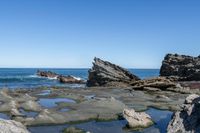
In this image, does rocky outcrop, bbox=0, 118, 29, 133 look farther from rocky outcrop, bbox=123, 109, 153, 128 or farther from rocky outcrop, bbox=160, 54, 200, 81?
rocky outcrop, bbox=160, 54, 200, 81

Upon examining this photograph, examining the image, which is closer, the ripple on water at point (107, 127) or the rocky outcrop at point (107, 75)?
the ripple on water at point (107, 127)

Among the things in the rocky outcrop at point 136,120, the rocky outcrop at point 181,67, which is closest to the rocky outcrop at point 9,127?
the rocky outcrop at point 136,120

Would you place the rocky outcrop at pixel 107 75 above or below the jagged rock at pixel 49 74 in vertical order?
above

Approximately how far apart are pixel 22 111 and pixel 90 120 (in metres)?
8.57

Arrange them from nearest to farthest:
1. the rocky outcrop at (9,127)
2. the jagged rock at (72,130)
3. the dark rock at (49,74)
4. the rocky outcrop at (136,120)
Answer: the rocky outcrop at (9,127) < the jagged rock at (72,130) < the rocky outcrop at (136,120) < the dark rock at (49,74)

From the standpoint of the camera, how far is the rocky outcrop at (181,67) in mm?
89213

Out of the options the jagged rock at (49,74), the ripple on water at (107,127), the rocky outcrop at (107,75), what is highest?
the rocky outcrop at (107,75)

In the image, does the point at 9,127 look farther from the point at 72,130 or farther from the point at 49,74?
the point at 49,74

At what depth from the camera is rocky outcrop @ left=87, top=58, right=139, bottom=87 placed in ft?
279

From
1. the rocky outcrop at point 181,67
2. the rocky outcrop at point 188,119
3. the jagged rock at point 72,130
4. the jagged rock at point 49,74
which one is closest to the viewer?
the rocky outcrop at point 188,119

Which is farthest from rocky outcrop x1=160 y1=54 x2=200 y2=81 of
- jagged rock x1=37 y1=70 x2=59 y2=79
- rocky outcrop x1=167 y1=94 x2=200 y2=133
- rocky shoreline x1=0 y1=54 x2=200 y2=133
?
rocky outcrop x1=167 y1=94 x2=200 y2=133

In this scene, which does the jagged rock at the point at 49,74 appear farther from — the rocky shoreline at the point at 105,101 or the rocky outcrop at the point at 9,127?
the rocky outcrop at the point at 9,127

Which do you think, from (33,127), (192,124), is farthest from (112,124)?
(192,124)

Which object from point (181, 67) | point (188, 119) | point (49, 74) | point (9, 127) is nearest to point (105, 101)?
point (188, 119)
